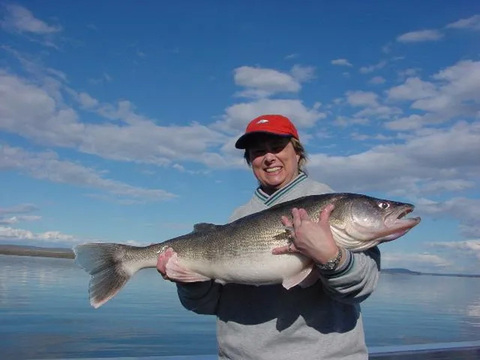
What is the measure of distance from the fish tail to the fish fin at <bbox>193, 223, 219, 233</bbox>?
0.59 metres

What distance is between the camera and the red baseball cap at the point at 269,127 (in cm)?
377

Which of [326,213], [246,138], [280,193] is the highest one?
[246,138]

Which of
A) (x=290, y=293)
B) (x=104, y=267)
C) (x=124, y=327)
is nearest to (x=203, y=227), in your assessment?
(x=104, y=267)

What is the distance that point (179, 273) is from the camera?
13.0 feet

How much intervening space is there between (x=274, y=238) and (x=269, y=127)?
2.62ft

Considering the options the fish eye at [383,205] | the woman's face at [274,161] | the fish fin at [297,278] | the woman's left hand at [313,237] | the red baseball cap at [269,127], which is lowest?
the fish fin at [297,278]

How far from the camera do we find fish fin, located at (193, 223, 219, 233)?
414 cm

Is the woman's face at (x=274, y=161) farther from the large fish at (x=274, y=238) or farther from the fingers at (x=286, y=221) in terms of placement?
the fingers at (x=286, y=221)

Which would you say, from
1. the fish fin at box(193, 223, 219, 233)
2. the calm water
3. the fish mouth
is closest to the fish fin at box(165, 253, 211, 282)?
the fish fin at box(193, 223, 219, 233)

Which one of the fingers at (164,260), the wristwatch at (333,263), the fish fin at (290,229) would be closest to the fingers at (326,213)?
the fish fin at (290,229)

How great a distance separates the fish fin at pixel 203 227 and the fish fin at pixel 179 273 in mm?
293

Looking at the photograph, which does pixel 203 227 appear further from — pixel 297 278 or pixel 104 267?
pixel 297 278

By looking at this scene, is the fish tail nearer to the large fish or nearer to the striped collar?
the large fish

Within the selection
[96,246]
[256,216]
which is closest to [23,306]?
[96,246]
